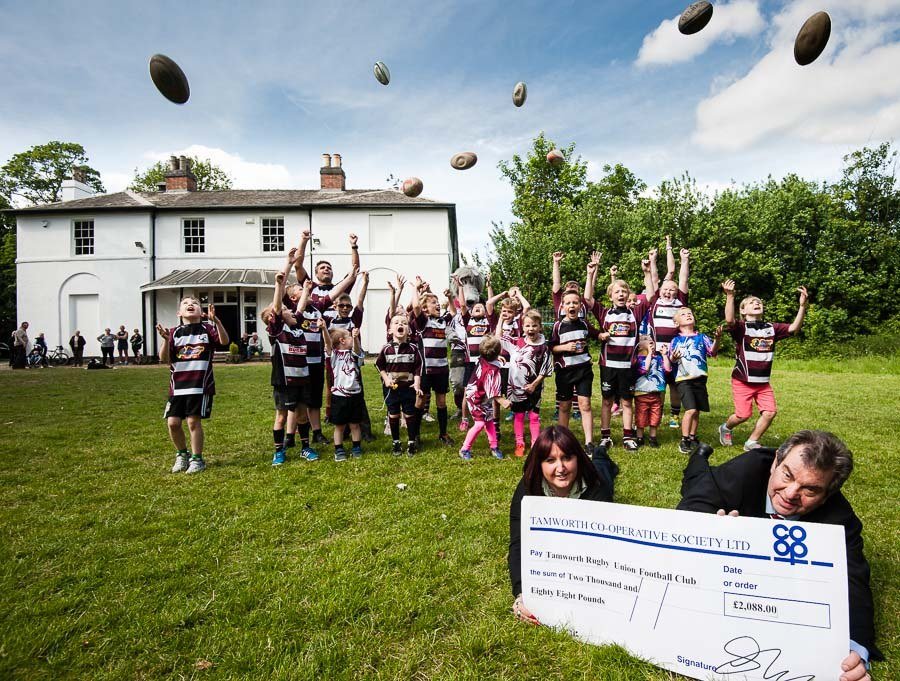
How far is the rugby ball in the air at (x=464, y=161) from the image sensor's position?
A: 28.4 feet

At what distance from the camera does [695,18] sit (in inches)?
215

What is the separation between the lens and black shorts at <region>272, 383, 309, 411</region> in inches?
226

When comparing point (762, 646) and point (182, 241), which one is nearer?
point (762, 646)

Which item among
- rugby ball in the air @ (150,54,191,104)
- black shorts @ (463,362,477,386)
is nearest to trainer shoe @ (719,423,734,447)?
black shorts @ (463,362,477,386)

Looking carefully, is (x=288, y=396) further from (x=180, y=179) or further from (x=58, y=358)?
(x=180, y=179)

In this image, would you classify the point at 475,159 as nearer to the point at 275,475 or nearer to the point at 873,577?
the point at 275,475

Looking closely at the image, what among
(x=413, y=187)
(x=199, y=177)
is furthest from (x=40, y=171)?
(x=413, y=187)

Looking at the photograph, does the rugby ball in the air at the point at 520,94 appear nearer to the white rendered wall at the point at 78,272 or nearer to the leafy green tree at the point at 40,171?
the white rendered wall at the point at 78,272

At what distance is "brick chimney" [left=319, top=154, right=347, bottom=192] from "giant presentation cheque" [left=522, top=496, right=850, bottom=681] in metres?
27.0

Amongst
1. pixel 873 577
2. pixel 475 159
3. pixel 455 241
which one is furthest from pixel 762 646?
pixel 455 241

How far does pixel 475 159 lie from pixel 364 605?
7.74 metres

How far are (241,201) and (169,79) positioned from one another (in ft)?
71.2

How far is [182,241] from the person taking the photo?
983 inches

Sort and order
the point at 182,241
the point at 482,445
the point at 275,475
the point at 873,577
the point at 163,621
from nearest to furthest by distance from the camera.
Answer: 1. the point at 163,621
2. the point at 873,577
3. the point at 275,475
4. the point at 482,445
5. the point at 182,241
